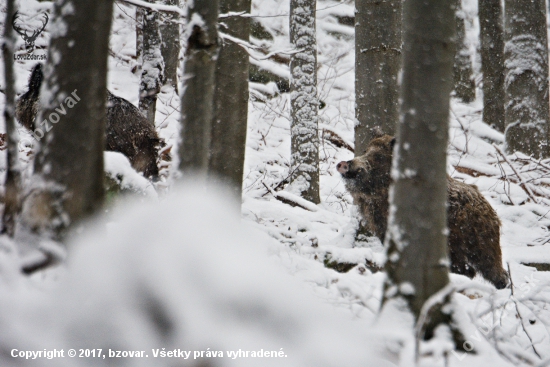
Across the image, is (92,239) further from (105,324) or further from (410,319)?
(410,319)

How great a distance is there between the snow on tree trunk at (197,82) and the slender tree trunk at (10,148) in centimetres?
94

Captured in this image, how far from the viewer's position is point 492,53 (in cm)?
1167

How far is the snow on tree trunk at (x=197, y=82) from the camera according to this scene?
2768 mm

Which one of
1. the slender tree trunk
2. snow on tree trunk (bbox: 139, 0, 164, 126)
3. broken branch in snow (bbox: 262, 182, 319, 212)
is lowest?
broken branch in snow (bbox: 262, 182, 319, 212)

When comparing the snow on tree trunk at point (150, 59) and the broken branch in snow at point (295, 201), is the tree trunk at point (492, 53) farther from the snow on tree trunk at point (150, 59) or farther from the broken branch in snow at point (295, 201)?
the snow on tree trunk at point (150, 59)

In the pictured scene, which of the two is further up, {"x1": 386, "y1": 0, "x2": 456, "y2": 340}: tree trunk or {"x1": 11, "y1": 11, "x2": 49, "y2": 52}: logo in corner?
{"x1": 11, "y1": 11, "x2": 49, "y2": 52}: logo in corner

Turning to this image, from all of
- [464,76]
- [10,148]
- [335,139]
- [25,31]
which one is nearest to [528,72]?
[335,139]

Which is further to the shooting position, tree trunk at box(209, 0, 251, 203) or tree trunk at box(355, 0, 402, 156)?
tree trunk at box(355, 0, 402, 156)

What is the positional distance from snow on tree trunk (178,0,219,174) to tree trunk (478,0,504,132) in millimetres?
10821

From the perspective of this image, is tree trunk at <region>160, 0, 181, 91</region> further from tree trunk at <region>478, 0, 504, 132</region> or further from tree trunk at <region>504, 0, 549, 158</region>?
tree trunk at <region>478, 0, 504, 132</region>

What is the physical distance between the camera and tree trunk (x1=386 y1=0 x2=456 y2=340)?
2.31 metres

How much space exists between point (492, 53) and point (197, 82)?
36.5 ft

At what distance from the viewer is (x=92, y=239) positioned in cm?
227

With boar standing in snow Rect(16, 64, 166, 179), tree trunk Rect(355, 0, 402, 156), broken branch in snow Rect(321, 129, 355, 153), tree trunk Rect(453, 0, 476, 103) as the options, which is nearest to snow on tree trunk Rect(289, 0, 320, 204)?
tree trunk Rect(355, 0, 402, 156)
